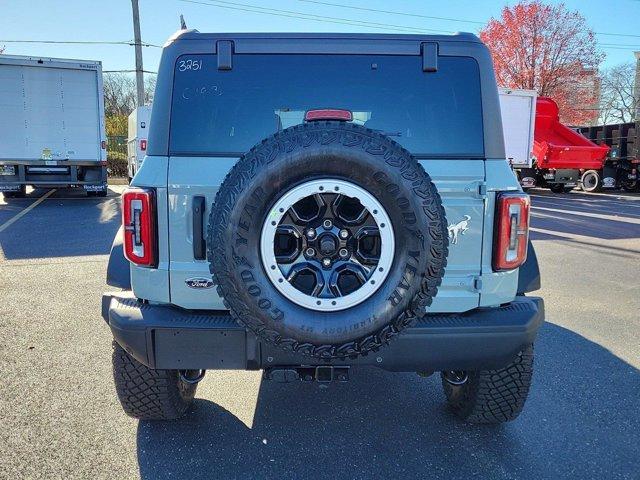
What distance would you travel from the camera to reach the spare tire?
2.06 metres

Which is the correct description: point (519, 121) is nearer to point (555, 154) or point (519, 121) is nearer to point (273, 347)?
point (555, 154)

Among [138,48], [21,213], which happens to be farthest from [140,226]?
[138,48]

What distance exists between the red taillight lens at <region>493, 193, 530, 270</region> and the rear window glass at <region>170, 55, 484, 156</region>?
1.16ft

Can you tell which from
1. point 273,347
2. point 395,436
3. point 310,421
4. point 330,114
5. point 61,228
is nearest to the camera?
point 273,347

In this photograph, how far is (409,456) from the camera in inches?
107

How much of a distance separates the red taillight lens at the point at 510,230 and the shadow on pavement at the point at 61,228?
6739 mm

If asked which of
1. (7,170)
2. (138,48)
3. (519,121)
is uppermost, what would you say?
(138,48)

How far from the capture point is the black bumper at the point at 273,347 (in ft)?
7.61

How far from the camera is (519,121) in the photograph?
1802cm

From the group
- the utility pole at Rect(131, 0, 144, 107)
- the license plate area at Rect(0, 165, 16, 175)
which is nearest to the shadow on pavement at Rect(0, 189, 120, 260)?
the license plate area at Rect(0, 165, 16, 175)

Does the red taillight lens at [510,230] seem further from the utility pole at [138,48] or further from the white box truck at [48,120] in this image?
the utility pole at [138,48]

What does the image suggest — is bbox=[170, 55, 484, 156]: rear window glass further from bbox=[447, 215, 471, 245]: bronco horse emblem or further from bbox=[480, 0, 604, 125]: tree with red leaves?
bbox=[480, 0, 604, 125]: tree with red leaves

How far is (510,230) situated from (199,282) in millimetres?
1502

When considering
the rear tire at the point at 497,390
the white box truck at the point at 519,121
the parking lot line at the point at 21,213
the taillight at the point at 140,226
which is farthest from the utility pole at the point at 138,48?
the rear tire at the point at 497,390
